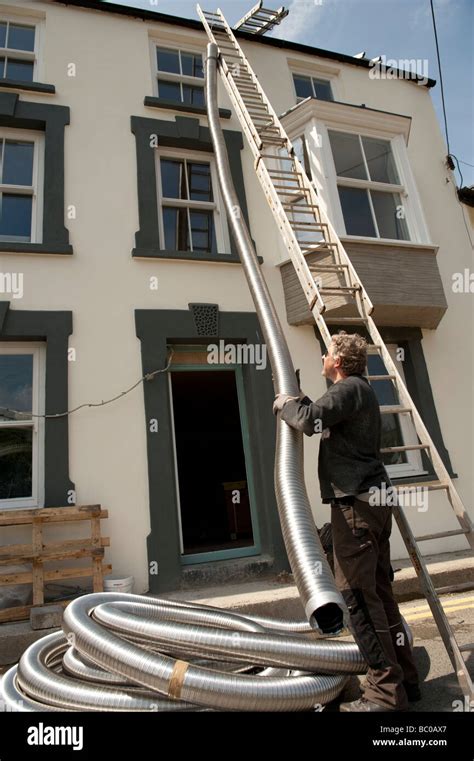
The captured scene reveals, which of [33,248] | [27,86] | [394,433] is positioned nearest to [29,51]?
[27,86]

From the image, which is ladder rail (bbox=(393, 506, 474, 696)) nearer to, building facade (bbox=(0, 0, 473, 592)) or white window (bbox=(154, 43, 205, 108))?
building facade (bbox=(0, 0, 473, 592))

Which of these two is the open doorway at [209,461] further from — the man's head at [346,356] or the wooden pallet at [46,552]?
the man's head at [346,356]

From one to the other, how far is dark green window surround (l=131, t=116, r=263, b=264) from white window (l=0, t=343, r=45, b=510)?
2074mm

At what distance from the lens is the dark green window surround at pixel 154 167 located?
650cm

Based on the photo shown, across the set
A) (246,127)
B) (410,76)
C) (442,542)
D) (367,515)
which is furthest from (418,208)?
(367,515)

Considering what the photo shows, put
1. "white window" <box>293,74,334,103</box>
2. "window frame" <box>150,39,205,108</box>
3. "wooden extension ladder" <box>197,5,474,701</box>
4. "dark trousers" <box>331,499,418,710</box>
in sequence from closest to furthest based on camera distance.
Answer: "dark trousers" <box>331,499,418,710</box> → "wooden extension ladder" <box>197,5,474,701</box> → "window frame" <box>150,39,205,108</box> → "white window" <box>293,74,334,103</box>

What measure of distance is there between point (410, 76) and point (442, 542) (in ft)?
30.0

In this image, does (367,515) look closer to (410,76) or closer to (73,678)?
(73,678)

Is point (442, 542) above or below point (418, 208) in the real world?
below

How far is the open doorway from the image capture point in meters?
9.20

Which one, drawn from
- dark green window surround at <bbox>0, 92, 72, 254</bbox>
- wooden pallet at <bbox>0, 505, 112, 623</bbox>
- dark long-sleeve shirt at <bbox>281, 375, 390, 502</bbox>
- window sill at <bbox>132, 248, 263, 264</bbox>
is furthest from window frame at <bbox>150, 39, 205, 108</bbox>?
dark long-sleeve shirt at <bbox>281, 375, 390, 502</bbox>

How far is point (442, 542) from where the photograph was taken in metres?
6.26

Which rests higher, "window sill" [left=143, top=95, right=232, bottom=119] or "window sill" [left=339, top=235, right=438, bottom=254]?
"window sill" [left=143, top=95, right=232, bottom=119]
